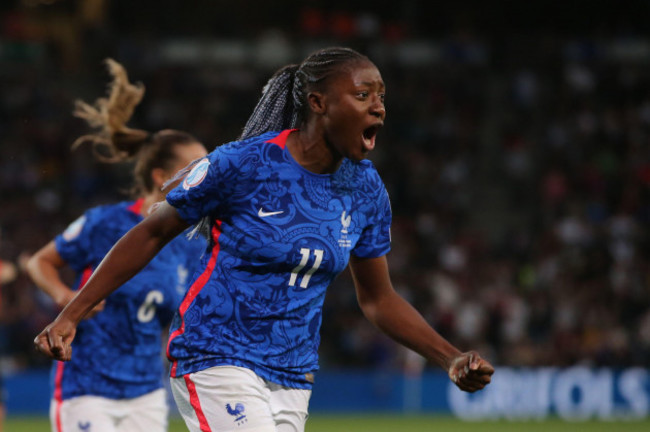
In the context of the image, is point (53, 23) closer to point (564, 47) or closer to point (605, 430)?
point (564, 47)

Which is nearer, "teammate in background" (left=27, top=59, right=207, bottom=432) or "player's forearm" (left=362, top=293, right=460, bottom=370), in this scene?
"player's forearm" (left=362, top=293, right=460, bottom=370)

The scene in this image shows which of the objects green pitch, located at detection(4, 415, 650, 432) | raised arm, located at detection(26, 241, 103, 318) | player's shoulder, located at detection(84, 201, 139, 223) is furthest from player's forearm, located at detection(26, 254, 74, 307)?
green pitch, located at detection(4, 415, 650, 432)

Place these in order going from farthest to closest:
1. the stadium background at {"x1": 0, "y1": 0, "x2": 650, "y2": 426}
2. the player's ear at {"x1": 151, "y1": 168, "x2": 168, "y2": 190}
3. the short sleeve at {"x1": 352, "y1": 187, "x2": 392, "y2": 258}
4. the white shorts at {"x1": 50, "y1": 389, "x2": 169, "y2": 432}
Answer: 1. the stadium background at {"x1": 0, "y1": 0, "x2": 650, "y2": 426}
2. the player's ear at {"x1": 151, "y1": 168, "x2": 168, "y2": 190}
3. the white shorts at {"x1": 50, "y1": 389, "x2": 169, "y2": 432}
4. the short sleeve at {"x1": 352, "y1": 187, "x2": 392, "y2": 258}

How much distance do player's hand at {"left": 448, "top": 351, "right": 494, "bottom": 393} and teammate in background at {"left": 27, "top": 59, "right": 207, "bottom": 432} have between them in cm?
195

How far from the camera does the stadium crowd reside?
1602 centimetres

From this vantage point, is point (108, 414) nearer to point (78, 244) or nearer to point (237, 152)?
point (78, 244)

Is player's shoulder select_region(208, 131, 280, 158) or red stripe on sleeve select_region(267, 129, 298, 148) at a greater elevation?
red stripe on sleeve select_region(267, 129, 298, 148)

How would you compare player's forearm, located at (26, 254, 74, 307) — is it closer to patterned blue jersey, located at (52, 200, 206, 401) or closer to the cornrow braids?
patterned blue jersey, located at (52, 200, 206, 401)

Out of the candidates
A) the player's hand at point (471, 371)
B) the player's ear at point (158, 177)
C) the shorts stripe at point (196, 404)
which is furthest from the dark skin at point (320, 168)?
the player's ear at point (158, 177)

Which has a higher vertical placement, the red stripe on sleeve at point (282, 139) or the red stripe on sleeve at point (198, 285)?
the red stripe on sleeve at point (282, 139)

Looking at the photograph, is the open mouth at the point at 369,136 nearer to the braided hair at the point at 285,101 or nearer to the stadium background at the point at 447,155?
the braided hair at the point at 285,101

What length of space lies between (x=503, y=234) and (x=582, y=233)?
173cm

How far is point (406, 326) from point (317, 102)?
934 mm

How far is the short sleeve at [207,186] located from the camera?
A: 3.74m
